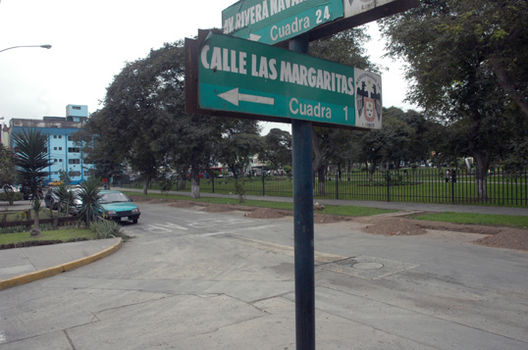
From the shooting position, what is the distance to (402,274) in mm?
7289

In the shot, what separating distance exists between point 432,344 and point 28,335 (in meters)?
4.81

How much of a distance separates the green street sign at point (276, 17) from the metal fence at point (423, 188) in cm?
1592

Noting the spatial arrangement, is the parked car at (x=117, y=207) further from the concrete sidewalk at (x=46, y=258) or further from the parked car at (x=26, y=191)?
the concrete sidewalk at (x=46, y=258)

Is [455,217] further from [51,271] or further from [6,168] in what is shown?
[6,168]

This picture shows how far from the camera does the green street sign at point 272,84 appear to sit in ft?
7.14

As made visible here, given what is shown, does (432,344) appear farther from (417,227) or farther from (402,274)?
(417,227)

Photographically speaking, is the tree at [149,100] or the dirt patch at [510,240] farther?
the tree at [149,100]

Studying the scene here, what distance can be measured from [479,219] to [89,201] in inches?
520

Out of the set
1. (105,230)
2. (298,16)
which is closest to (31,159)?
(105,230)

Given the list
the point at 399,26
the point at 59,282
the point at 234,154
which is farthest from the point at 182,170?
the point at 59,282

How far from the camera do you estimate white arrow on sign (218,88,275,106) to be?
2.21 metres

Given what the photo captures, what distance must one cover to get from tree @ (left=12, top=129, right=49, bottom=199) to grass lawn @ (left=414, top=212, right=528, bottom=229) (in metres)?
13.1

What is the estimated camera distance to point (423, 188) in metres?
22.0

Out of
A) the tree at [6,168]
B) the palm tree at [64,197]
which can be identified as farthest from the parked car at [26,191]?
the tree at [6,168]
